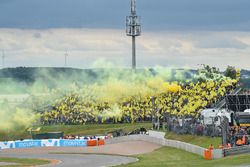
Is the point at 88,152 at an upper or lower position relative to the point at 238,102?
lower

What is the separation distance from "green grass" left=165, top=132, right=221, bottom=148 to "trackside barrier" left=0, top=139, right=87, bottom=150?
11561 mm

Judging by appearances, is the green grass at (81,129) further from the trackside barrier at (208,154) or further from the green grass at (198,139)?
the trackside barrier at (208,154)

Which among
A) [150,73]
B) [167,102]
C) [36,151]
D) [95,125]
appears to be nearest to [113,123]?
[95,125]

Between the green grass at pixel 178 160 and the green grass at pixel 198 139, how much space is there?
1.66 meters

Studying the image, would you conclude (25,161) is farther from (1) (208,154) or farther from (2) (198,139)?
(1) (208,154)

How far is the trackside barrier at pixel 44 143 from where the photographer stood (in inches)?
2950

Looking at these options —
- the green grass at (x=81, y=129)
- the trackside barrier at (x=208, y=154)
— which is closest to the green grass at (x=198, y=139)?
the trackside barrier at (x=208, y=154)

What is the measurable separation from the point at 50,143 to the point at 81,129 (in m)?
23.0

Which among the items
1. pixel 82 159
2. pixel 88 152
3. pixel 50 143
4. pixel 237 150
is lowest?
pixel 82 159

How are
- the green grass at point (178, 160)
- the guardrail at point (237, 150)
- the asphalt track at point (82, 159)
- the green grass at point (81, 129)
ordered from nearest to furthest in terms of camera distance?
the green grass at point (178, 160) → the guardrail at point (237, 150) → the asphalt track at point (82, 159) → the green grass at point (81, 129)

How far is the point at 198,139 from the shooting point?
61.5 metres

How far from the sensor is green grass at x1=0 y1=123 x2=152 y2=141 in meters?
94.0

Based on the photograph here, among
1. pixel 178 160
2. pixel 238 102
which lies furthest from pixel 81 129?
pixel 178 160

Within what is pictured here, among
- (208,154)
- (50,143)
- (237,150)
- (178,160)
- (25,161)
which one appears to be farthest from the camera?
(50,143)
